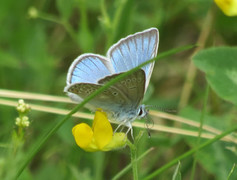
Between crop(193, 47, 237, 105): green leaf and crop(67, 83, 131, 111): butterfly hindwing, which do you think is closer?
crop(67, 83, 131, 111): butterfly hindwing

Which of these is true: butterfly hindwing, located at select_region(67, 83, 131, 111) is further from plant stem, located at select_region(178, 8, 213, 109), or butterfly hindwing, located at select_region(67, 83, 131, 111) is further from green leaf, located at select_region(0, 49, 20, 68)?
green leaf, located at select_region(0, 49, 20, 68)

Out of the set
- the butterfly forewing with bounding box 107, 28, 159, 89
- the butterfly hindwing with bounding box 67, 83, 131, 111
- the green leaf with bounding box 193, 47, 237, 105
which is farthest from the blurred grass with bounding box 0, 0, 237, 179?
the butterfly forewing with bounding box 107, 28, 159, 89

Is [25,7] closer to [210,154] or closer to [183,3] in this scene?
[183,3]

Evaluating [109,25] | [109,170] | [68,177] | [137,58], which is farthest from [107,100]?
[109,170]

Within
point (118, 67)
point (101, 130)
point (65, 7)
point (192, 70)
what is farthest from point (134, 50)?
point (192, 70)

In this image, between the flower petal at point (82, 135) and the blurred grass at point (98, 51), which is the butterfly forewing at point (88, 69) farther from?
the blurred grass at point (98, 51)

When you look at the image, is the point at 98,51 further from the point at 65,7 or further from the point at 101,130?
the point at 101,130

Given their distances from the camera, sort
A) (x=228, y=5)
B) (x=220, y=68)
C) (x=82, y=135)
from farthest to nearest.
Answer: (x=220, y=68)
(x=228, y=5)
(x=82, y=135)
